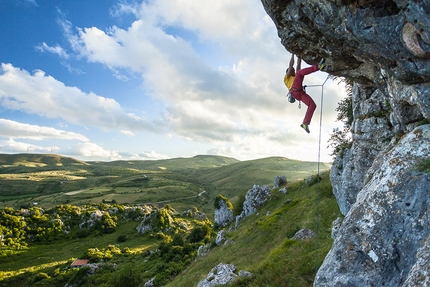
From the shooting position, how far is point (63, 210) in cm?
10581

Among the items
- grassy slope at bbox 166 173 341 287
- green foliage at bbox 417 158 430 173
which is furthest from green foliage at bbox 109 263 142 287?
green foliage at bbox 417 158 430 173

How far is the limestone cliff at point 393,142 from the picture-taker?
7957 millimetres

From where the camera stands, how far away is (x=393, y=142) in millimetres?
12344

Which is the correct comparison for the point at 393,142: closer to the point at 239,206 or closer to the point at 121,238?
the point at 239,206

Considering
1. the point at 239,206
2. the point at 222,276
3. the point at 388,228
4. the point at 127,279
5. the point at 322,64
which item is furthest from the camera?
the point at 239,206

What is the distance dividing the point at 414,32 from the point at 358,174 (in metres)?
11.5

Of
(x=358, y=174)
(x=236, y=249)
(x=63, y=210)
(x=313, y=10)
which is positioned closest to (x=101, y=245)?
(x=63, y=210)

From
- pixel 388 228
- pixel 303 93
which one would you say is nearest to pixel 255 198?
pixel 303 93

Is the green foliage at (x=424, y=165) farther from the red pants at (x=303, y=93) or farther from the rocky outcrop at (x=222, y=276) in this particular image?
the rocky outcrop at (x=222, y=276)

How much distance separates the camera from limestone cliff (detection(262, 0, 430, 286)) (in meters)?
7.96

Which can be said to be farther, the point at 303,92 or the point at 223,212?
the point at 223,212

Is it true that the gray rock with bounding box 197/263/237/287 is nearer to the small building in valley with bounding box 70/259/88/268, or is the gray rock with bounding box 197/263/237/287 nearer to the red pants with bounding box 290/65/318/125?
the red pants with bounding box 290/65/318/125

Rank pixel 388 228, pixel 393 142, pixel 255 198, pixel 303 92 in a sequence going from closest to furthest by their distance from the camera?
pixel 388 228 < pixel 393 142 < pixel 303 92 < pixel 255 198

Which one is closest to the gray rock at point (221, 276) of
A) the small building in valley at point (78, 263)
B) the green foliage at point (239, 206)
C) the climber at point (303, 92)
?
the climber at point (303, 92)
